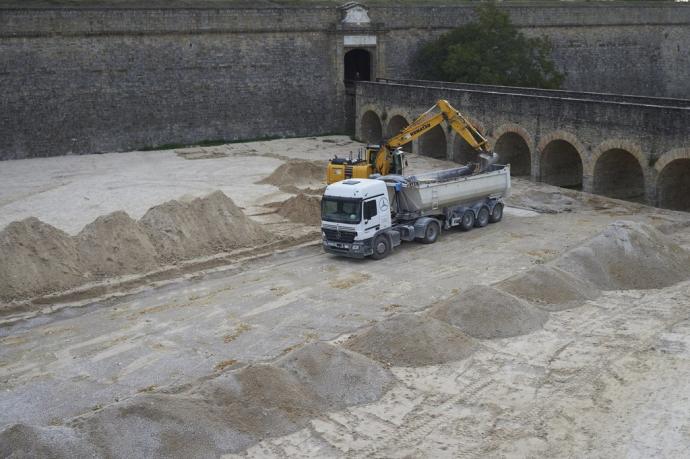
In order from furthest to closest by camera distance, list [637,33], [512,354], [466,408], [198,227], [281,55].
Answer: [637,33]
[281,55]
[198,227]
[512,354]
[466,408]

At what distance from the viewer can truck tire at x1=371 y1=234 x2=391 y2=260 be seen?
61.4 feet

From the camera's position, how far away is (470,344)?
13320mm

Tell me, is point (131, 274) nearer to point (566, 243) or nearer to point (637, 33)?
point (566, 243)

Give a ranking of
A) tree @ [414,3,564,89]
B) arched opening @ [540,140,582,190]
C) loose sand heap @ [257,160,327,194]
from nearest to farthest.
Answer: loose sand heap @ [257,160,327,194] → arched opening @ [540,140,582,190] → tree @ [414,3,564,89]

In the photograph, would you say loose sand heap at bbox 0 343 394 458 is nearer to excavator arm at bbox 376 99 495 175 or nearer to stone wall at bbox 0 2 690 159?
excavator arm at bbox 376 99 495 175

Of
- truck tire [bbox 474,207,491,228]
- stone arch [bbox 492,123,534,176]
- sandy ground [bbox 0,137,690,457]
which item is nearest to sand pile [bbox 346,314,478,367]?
sandy ground [bbox 0,137,690,457]

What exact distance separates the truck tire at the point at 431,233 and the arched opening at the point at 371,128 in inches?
649

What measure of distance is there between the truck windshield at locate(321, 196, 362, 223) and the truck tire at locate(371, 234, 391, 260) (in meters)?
0.88

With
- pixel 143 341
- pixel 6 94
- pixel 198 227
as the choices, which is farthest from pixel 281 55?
pixel 143 341

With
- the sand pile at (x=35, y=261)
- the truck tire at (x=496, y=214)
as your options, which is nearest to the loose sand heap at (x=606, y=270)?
the truck tire at (x=496, y=214)

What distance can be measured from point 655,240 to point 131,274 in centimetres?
1140

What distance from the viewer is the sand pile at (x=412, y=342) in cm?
1280

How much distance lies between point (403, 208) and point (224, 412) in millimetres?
10093

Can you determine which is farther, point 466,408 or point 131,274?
point 131,274
